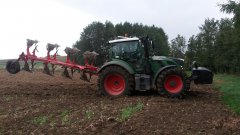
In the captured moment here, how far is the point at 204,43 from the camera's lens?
201 feet

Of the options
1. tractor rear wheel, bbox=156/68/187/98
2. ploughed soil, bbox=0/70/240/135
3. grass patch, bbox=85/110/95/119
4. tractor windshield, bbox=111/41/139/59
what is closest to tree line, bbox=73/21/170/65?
tractor windshield, bbox=111/41/139/59

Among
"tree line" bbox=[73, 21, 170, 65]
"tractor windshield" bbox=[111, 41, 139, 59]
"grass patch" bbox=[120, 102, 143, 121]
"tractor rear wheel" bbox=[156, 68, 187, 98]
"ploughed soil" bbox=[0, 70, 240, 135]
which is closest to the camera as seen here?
"ploughed soil" bbox=[0, 70, 240, 135]

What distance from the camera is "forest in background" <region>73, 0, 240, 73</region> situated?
37809 millimetres

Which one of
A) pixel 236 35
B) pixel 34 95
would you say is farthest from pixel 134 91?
pixel 236 35

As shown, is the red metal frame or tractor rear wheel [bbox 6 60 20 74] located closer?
the red metal frame

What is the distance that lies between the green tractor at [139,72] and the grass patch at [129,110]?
2011 millimetres

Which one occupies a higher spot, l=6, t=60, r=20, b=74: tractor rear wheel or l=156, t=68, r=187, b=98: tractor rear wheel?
l=6, t=60, r=20, b=74: tractor rear wheel

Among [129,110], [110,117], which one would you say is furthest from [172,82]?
[110,117]

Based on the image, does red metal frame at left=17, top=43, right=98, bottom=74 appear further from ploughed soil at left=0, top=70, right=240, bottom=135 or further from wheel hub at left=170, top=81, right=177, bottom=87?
wheel hub at left=170, top=81, right=177, bottom=87

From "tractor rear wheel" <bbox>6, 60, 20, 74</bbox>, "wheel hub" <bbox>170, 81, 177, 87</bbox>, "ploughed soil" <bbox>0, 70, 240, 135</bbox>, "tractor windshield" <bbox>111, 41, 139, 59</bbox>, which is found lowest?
"ploughed soil" <bbox>0, 70, 240, 135</bbox>

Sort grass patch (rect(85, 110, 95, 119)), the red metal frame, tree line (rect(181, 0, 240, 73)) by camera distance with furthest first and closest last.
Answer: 1. tree line (rect(181, 0, 240, 73))
2. the red metal frame
3. grass patch (rect(85, 110, 95, 119))

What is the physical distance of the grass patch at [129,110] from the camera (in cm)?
960

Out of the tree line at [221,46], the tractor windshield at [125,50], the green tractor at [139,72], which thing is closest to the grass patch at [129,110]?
the green tractor at [139,72]

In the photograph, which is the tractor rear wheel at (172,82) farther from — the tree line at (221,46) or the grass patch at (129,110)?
the tree line at (221,46)
